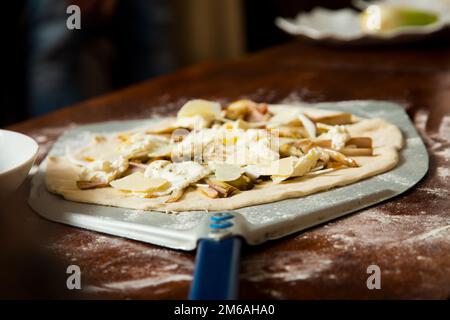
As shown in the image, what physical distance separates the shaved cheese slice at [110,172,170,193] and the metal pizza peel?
6 cm

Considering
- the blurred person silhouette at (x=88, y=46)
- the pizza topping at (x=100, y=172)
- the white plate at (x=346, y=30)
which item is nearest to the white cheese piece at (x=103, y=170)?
the pizza topping at (x=100, y=172)

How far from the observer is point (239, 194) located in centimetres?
114

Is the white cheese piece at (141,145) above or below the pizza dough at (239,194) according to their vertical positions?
above

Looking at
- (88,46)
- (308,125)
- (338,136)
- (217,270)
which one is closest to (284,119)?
(308,125)

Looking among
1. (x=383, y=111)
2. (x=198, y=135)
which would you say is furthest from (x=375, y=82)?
(x=198, y=135)

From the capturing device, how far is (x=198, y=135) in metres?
1.31

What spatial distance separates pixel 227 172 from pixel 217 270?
0.38 meters

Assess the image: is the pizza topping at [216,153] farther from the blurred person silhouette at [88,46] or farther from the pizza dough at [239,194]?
the blurred person silhouette at [88,46]

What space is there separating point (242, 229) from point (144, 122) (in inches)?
30.7

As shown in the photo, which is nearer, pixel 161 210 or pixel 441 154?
pixel 161 210

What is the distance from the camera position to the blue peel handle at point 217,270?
0.77 m

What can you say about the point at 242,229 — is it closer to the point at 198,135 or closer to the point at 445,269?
the point at 445,269

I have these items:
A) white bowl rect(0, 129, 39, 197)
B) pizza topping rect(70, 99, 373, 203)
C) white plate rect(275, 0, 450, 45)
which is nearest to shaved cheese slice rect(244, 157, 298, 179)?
pizza topping rect(70, 99, 373, 203)

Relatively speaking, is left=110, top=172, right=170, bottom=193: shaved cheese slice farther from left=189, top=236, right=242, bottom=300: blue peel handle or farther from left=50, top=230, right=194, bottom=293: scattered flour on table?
left=189, top=236, right=242, bottom=300: blue peel handle
